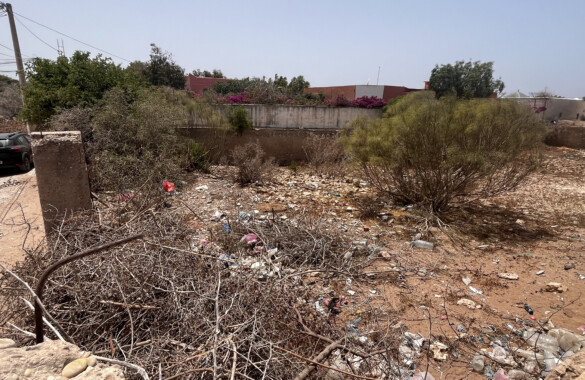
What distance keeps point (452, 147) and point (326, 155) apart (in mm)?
4882

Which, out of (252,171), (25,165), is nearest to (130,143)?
(252,171)

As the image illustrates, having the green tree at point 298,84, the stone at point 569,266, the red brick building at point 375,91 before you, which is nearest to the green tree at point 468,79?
the red brick building at point 375,91

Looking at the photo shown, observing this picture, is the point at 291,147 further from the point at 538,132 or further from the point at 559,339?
the point at 559,339

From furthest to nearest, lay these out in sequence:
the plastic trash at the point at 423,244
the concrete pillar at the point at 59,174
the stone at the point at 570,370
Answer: the plastic trash at the point at 423,244
the concrete pillar at the point at 59,174
the stone at the point at 570,370

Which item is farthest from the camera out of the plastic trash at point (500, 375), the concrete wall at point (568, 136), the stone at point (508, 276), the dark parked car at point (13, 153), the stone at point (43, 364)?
the concrete wall at point (568, 136)

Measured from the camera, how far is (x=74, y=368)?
1.34m

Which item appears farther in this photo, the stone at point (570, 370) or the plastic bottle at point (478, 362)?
the plastic bottle at point (478, 362)

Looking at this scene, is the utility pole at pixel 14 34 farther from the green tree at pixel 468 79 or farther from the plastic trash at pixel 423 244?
the green tree at pixel 468 79

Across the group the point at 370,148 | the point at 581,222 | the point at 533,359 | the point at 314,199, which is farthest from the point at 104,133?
the point at 581,222

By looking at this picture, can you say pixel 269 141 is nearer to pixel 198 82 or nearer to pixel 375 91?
pixel 375 91

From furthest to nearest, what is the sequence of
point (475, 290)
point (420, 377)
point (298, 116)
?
1. point (298, 116)
2. point (475, 290)
3. point (420, 377)

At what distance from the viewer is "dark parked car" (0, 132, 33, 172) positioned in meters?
9.05

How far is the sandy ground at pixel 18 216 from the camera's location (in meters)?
4.17

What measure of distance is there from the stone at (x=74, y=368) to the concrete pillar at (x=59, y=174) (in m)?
2.52
